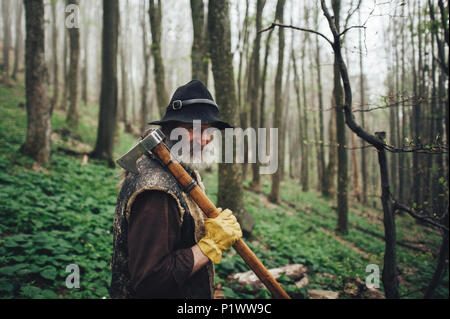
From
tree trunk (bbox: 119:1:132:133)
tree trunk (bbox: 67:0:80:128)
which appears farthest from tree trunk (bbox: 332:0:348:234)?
tree trunk (bbox: 119:1:132:133)

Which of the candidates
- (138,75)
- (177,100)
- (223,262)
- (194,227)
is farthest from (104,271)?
(138,75)

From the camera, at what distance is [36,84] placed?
641 cm

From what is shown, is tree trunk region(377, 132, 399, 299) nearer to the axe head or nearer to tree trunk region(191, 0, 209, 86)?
the axe head

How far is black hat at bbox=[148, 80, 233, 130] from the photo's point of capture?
1.88m

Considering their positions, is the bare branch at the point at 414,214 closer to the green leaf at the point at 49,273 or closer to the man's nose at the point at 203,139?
the man's nose at the point at 203,139

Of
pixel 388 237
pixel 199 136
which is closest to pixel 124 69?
pixel 199 136

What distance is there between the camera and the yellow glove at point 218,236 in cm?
172

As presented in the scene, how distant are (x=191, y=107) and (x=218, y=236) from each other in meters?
0.98

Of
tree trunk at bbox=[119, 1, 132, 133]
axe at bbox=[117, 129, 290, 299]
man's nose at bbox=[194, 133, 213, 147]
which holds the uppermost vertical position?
tree trunk at bbox=[119, 1, 132, 133]

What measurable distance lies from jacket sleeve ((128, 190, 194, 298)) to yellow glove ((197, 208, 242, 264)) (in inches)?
6.3

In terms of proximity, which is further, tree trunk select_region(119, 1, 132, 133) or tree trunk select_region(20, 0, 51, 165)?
tree trunk select_region(119, 1, 132, 133)

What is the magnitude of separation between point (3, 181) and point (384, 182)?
6.76 m

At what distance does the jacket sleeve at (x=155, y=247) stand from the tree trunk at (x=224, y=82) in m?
4.01

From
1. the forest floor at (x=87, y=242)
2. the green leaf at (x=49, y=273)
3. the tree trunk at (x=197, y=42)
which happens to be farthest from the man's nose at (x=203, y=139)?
the tree trunk at (x=197, y=42)
